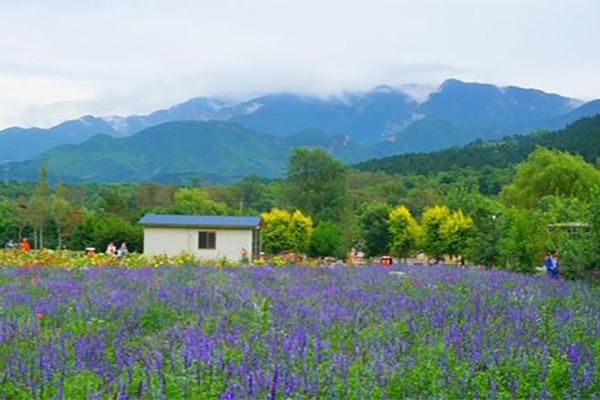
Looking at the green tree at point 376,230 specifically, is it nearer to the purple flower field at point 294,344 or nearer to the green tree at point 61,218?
the green tree at point 61,218

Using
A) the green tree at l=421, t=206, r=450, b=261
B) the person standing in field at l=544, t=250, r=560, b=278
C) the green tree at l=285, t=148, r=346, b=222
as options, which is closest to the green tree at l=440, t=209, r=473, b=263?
the green tree at l=421, t=206, r=450, b=261

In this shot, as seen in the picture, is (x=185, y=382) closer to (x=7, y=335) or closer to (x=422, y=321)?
(x=7, y=335)

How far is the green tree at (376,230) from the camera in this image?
50.6 m

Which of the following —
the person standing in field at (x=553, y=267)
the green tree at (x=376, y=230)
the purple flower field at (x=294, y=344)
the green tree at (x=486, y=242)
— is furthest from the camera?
the green tree at (x=376, y=230)

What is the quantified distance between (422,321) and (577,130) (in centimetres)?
10606

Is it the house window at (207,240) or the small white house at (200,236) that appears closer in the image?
the small white house at (200,236)

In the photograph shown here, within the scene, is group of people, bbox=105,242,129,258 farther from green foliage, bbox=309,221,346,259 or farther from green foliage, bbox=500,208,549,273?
green foliage, bbox=309,221,346,259

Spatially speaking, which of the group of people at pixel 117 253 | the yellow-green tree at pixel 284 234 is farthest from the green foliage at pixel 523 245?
the yellow-green tree at pixel 284 234

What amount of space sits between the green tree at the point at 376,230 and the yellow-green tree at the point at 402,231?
968mm

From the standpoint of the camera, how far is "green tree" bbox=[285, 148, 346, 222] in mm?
69375

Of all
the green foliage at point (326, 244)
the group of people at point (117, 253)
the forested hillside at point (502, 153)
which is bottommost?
the green foliage at point (326, 244)

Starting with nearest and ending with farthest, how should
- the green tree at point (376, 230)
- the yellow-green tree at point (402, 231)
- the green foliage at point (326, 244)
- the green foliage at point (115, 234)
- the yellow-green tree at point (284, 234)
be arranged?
the green foliage at point (115, 234) → the green foliage at point (326, 244) → the yellow-green tree at point (284, 234) → the yellow-green tree at point (402, 231) → the green tree at point (376, 230)

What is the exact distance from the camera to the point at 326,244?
153 ft

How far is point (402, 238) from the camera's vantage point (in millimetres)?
48812
